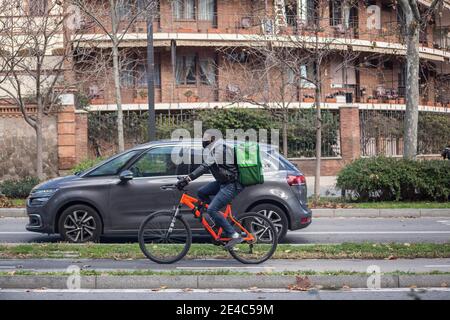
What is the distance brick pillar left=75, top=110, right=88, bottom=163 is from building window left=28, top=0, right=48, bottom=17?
4975mm

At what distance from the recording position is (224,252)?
954 cm

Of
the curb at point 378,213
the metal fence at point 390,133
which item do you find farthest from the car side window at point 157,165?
the metal fence at point 390,133

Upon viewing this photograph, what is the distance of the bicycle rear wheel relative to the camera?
9.01m

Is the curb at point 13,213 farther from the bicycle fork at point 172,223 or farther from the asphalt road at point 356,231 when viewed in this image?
the bicycle fork at point 172,223

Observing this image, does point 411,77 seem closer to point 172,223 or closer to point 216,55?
point 172,223

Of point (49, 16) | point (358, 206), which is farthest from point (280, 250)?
point (49, 16)

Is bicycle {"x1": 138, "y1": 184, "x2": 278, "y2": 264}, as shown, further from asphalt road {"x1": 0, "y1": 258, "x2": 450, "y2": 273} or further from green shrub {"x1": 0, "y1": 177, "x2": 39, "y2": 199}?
green shrub {"x1": 0, "y1": 177, "x2": 39, "y2": 199}

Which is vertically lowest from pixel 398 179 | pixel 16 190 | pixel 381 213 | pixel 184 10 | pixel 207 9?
pixel 381 213

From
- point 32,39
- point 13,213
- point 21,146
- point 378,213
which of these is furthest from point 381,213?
point 21,146

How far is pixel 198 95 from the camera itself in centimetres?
3206

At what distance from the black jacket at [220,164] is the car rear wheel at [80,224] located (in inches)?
112

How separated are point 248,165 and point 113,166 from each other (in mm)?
3202

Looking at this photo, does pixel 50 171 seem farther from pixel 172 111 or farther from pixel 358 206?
pixel 358 206
